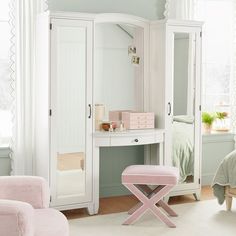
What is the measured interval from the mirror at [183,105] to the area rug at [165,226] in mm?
541

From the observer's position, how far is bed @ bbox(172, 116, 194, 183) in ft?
16.4

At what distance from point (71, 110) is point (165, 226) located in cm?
131

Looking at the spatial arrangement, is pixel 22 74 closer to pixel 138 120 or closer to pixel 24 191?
pixel 138 120

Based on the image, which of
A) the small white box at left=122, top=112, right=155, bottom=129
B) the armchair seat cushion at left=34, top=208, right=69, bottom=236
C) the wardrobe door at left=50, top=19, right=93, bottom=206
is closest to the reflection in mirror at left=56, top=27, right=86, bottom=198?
the wardrobe door at left=50, top=19, right=93, bottom=206

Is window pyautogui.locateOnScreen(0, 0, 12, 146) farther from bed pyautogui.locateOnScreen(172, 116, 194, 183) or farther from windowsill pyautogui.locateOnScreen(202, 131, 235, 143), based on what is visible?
windowsill pyautogui.locateOnScreen(202, 131, 235, 143)

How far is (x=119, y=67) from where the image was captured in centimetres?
500

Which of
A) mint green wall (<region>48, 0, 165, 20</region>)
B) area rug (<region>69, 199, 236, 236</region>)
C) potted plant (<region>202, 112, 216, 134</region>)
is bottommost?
area rug (<region>69, 199, 236, 236</region>)

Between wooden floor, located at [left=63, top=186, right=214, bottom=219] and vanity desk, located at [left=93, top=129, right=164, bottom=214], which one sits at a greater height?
vanity desk, located at [left=93, top=129, right=164, bottom=214]

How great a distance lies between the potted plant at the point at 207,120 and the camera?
5.77 m

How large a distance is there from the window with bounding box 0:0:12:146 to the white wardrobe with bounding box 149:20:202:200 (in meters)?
1.42

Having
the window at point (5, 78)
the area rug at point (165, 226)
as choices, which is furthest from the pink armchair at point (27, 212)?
the window at point (5, 78)

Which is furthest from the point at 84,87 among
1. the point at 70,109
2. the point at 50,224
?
the point at 50,224

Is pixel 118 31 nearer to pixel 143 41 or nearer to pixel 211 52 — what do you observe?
Answer: pixel 143 41

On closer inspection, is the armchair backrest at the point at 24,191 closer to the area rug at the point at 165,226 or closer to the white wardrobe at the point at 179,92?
the area rug at the point at 165,226
